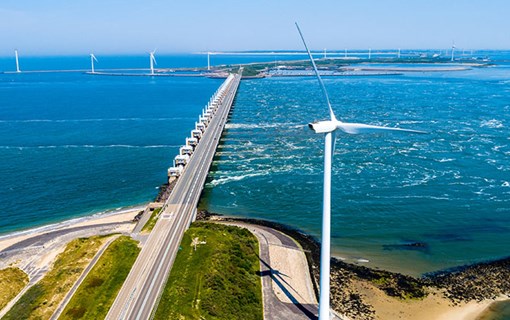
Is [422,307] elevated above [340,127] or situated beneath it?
situated beneath

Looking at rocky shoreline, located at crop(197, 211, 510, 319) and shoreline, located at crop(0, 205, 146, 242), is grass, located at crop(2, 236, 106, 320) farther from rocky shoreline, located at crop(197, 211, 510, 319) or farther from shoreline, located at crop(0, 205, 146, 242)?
rocky shoreline, located at crop(197, 211, 510, 319)

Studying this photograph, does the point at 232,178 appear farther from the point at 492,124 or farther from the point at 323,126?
the point at 492,124

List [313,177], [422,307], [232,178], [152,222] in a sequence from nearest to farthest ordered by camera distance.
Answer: [422,307] < [152,222] < [313,177] < [232,178]

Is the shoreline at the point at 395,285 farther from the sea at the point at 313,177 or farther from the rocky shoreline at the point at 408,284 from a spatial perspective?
the sea at the point at 313,177

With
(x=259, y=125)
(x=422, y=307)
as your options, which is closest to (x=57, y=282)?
(x=422, y=307)

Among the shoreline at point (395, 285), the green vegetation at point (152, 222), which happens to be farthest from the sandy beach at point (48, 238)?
the green vegetation at point (152, 222)
